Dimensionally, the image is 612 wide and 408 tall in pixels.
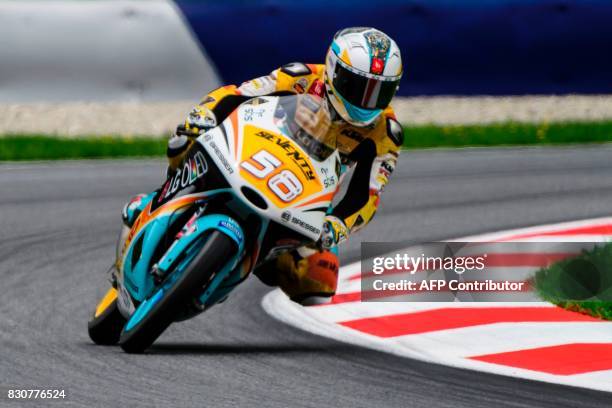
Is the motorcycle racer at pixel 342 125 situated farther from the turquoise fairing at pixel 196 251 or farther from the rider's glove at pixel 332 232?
the turquoise fairing at pixel 196 251

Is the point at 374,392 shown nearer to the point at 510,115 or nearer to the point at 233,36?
the point at 233,36

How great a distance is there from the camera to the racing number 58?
5.67 metres

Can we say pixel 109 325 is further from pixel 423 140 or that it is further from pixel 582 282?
pixel 423 140

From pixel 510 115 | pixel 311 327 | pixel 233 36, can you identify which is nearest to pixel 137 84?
pixel 233 36

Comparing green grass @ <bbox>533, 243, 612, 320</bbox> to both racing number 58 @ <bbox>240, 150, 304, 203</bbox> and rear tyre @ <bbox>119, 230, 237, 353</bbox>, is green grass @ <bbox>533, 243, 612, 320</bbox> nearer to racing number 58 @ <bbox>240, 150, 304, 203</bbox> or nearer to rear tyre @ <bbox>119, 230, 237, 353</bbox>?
racing number 58 @ <bbox>240, 150, 304, 203</bbox>

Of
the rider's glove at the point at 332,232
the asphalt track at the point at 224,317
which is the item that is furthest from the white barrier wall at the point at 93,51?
the rider's glove at the point at 332,232

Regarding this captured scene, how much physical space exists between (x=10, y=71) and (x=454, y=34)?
5.00 meters

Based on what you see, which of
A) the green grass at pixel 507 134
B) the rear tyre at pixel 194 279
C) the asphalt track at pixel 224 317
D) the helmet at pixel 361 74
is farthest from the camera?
the green grass at pixel 507 134

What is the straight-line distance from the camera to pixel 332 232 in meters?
5.98

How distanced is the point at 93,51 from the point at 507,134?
479 centimetres

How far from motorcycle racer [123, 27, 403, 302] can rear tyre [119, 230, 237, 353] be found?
529 mm

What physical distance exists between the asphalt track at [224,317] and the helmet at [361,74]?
3.75ft

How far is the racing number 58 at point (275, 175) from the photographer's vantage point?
5.67 m

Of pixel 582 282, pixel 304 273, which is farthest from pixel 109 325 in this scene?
pixel 582 282
